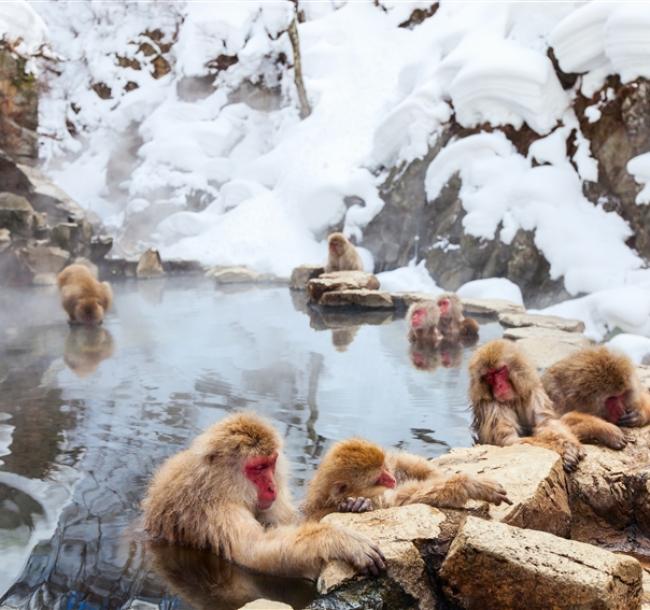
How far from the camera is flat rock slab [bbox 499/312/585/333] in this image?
6.95 meters

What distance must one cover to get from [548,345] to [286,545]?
4.00 m

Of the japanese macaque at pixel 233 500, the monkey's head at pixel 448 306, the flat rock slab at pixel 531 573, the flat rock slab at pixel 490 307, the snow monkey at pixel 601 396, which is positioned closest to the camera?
the flat rock slab at pixel 531 573

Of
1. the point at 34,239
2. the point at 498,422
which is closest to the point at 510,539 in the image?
the point at 498,422

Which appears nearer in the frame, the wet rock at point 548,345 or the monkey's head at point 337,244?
the wet rock at point 548,345

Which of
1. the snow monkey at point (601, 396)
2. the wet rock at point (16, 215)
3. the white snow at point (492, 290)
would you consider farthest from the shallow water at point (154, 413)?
the wet rock at point (16, 215)

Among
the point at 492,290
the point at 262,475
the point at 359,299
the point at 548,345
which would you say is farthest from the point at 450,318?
the point at 262,475

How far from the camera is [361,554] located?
1.99m

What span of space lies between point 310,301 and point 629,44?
520 centimetres

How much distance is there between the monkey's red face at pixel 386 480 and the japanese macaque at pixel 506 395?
90 cm

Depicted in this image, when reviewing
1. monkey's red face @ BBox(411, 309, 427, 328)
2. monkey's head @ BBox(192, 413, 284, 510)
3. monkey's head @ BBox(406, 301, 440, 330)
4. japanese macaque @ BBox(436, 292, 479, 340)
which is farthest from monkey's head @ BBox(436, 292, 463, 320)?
monkey's head @ BBox(192, 413, 284, 510)

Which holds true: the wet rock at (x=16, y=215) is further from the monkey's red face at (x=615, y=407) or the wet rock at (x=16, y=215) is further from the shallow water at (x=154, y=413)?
the monkey's red face at (x=615, y=407)

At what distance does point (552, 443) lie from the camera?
2.94 metres

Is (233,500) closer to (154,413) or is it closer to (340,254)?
(154,413)

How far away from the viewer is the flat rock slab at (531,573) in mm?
1816
